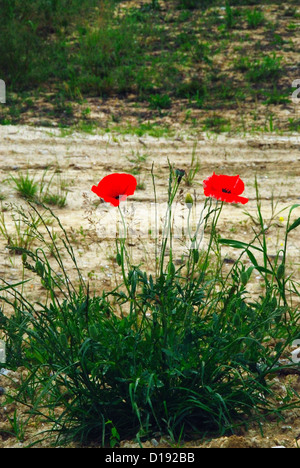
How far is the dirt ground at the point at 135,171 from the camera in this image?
11.9 feet

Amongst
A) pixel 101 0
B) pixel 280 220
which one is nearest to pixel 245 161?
pixel 280 220

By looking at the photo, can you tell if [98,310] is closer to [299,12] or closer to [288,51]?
[288,51]

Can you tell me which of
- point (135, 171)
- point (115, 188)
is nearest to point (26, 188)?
point (135, 171)

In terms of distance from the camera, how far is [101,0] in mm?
8797

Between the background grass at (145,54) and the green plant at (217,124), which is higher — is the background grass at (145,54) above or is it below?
above

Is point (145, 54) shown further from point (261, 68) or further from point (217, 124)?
point (217, 124)

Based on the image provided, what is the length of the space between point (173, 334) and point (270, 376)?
1.65ft

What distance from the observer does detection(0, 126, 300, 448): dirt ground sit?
364cm

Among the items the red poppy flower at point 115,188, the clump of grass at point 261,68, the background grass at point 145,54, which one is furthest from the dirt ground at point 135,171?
the clump of grass at point 261,68

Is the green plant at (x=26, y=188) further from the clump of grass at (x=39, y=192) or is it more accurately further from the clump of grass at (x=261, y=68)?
the clump of grass at (x=261, y=68)

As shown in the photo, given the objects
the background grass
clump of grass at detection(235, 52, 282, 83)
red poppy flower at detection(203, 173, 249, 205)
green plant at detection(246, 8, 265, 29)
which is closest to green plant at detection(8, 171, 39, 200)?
the background grass

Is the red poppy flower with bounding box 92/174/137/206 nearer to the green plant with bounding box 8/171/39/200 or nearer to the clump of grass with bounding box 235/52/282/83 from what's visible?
the green plant with bounding box 8/171/39/200

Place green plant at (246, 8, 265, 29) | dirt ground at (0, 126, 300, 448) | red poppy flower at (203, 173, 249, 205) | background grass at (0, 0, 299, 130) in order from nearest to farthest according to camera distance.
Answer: red poppy flower at (203, 173, 249, 205) → dirt ground at (0, 126, 300, 448) → background grass at (0, 0, 299, 130) → green plant at (246, 8, 265, 29)

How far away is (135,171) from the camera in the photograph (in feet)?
16.3
